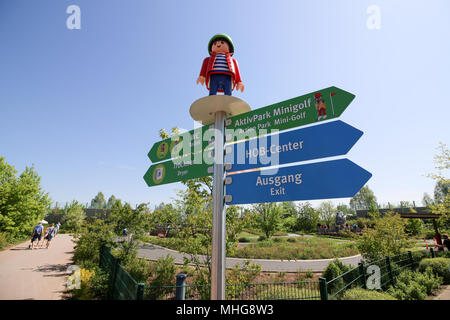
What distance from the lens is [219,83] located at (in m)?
3.16

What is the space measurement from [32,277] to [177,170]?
29.4ft

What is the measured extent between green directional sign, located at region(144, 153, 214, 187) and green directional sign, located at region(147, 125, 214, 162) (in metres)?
0.11

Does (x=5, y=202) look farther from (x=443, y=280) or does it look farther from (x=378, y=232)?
(x=443, y=280)

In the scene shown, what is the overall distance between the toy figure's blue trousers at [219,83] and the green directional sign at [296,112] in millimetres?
657

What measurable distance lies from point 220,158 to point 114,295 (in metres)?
5.68

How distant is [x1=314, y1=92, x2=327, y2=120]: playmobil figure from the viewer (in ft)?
7.31

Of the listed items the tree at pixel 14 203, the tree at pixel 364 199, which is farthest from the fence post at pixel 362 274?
the tree at pixel 364 199

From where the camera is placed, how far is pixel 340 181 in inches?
75.5

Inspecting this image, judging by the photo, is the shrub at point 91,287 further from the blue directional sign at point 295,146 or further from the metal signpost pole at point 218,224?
the blue directional sign at point 295,146

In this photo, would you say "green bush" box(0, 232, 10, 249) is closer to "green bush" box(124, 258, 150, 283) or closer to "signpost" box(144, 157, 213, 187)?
"green bush" box(124, 258, 150, 283)

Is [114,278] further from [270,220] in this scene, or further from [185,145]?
[270,220]

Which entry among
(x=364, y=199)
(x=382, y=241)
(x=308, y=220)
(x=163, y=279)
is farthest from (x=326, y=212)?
(x=364, y=199)
